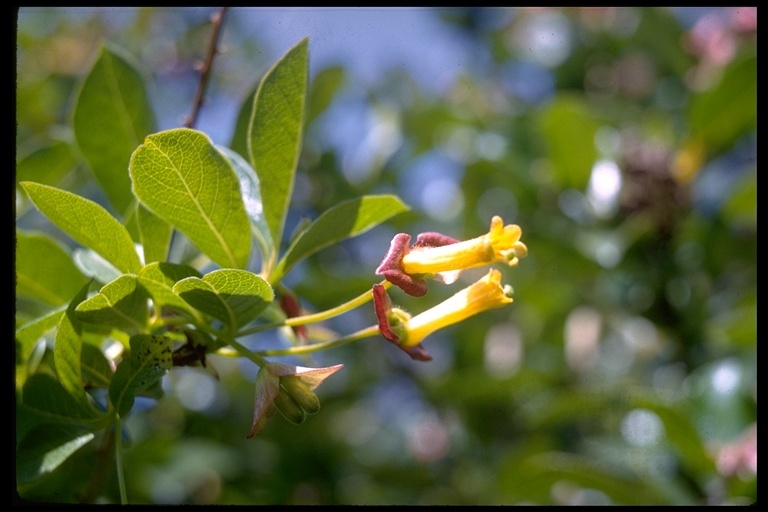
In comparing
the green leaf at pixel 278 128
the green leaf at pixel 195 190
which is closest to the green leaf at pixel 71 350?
the green leaf at pixel 195 190

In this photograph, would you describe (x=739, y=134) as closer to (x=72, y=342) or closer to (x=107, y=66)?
(x=107, y=66)

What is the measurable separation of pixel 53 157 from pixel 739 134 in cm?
166

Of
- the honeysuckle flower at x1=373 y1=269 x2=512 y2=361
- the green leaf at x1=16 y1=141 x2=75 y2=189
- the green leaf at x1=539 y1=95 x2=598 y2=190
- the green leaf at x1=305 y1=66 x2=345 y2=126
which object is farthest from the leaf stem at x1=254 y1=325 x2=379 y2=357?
the green leaf at x1=539 y1=95 x2=598 y2=190

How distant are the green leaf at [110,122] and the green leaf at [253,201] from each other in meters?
0.30

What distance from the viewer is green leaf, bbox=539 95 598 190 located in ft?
6.22

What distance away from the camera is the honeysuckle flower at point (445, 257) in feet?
2.50

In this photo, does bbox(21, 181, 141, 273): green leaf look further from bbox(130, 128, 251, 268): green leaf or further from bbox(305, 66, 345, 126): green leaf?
bbox(305, 66, 345, 126): green leaf

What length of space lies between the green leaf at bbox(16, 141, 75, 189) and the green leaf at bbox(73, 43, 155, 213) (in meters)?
0.22

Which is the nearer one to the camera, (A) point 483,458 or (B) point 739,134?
(B) point 739,134

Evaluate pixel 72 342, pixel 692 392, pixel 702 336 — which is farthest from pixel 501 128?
pixel 72 342

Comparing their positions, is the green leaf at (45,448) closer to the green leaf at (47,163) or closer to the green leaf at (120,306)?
the green leaf at (120,306)

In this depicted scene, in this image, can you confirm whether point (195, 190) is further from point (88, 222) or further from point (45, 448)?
point (45, 448)

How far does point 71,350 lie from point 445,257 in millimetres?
424
